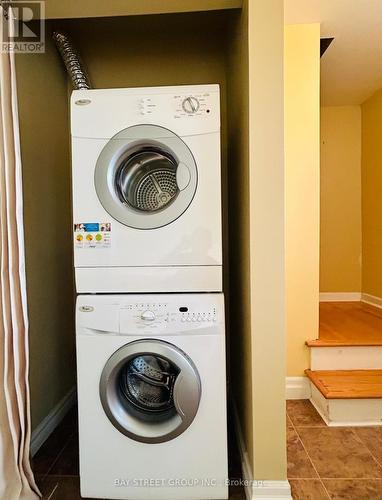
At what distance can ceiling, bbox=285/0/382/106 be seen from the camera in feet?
6.51

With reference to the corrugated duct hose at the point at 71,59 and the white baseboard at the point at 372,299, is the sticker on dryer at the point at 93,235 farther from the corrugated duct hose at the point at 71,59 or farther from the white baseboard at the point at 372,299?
the white baseboard at the point at 372,299

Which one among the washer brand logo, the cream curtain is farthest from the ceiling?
the washer brand logo

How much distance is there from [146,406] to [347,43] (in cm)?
284

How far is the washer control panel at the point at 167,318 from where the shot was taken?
1.35 m

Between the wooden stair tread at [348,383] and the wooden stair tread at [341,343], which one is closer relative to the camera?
the wooden stair tread at [348,383]

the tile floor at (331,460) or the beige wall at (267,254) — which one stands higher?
the beige wall at (267,254)

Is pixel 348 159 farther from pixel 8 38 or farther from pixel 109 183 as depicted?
pixel 8 38

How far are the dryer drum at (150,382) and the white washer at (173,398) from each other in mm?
114

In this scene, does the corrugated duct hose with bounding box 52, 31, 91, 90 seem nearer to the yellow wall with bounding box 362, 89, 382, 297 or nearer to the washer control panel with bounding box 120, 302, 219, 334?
the washer control panel with bounding box 120, 302, 219, 334

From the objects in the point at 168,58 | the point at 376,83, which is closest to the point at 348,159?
the point at 376,83

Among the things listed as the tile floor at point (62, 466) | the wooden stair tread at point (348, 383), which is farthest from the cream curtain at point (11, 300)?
the wooden stair tread at point (348, 383)

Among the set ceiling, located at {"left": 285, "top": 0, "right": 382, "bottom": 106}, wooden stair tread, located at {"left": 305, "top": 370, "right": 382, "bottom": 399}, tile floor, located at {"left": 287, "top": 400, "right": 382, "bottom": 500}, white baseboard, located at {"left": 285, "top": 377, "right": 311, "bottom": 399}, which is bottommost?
tile floor, located at {"left": 287, "top": 400, "right": 382, "bottom": 500}

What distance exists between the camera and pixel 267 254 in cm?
131

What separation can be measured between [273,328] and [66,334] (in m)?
1.48
